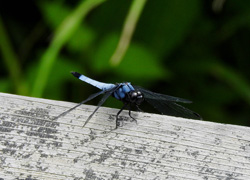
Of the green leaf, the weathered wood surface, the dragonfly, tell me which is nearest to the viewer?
the weathered wood surface

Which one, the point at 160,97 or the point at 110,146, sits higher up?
the point at 160,97

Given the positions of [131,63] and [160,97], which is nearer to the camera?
[160,97]

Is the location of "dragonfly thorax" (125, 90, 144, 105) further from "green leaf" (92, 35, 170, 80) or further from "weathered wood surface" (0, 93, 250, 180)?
"green leaf" (92, 35, 170, 80)

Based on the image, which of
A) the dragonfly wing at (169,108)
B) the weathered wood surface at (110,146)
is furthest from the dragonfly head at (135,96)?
the weathered wood surface at (110,146)

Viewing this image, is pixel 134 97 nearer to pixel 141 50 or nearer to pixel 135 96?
pixel 135 96

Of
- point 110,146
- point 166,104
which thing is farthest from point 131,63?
point 110,146

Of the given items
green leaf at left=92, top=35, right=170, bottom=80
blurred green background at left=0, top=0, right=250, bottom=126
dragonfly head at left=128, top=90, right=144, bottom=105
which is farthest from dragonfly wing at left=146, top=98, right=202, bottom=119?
green leaf at left=92, top=35, right=170, bottom=80

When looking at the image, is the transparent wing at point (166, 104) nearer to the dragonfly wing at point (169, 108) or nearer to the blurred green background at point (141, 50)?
the dragonfly wing at point (169, 108)
